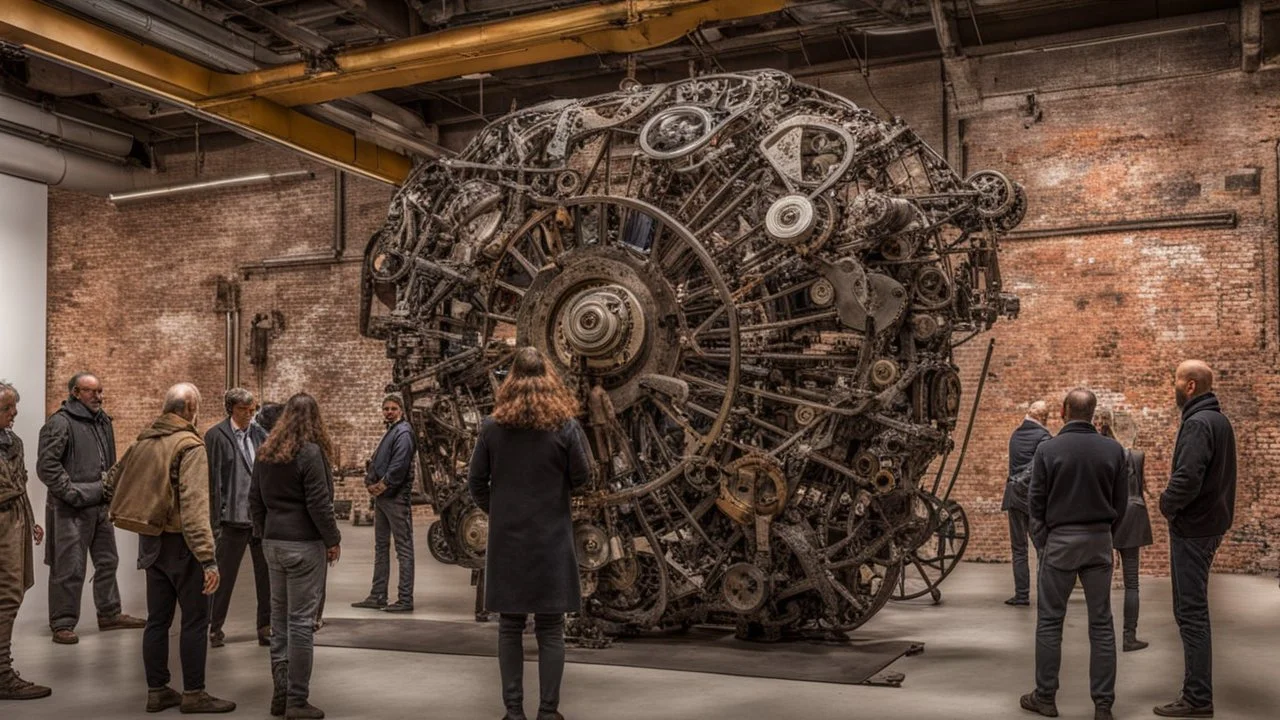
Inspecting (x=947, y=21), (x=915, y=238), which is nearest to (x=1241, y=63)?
(x=947, y=21)

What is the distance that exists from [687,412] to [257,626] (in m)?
3.51

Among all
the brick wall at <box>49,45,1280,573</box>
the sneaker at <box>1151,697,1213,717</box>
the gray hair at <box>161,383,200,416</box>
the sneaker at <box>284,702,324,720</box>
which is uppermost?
the brick wall at <box>49,45,1280,573</box>

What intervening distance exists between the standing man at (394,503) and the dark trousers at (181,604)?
3.52m

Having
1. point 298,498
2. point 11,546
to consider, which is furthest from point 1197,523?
point 11,546

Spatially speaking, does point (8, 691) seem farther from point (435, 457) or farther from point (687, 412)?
point (687, 412)

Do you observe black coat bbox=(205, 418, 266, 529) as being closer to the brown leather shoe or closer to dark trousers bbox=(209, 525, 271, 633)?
dark trousers bbox=(209, 525, 271, 633)

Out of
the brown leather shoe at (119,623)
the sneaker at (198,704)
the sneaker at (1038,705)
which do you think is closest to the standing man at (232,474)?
the brown leather shoe at (119,623)

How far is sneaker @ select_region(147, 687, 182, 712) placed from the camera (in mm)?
6402

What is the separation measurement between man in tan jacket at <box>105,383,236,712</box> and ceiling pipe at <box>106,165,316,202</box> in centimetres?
1187

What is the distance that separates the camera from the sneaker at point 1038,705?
20.6ft

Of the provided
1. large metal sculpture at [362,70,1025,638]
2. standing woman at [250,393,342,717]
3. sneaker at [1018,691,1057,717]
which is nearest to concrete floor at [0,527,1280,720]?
sneaker at [1018,691,1057,717]

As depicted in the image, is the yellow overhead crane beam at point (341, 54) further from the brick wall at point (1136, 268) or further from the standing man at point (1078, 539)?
the standing man at point (1078, 539)

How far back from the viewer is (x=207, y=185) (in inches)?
701

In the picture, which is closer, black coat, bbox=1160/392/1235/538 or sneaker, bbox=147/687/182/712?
black coat, bbox=1160/392/1235/538
